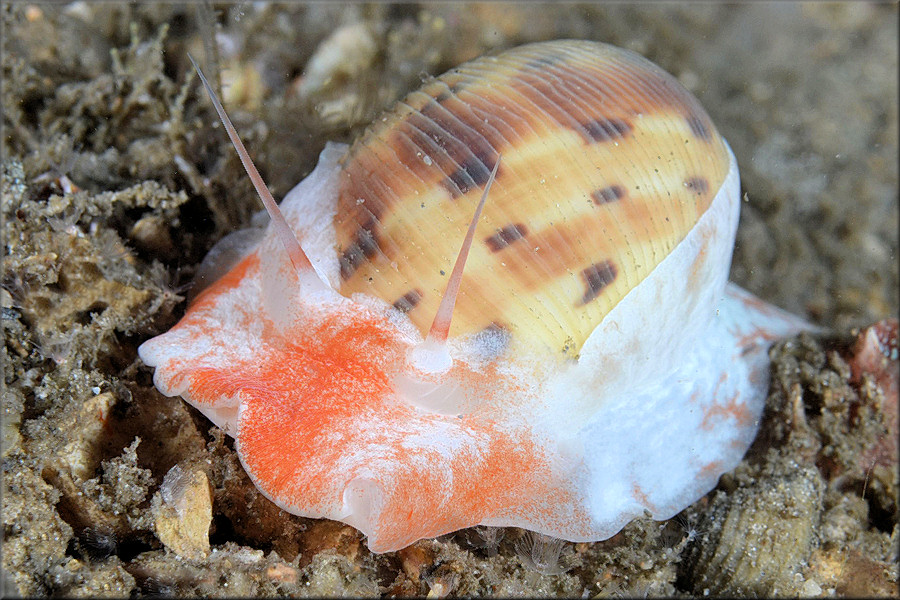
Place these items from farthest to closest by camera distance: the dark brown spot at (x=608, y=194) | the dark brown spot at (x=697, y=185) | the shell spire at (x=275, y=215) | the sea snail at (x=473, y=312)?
the dark brown spot at (x=697, y=185) → the dark brown spot at (x=608, y=194) → the sea snail at (x=473, y=312) → the shell spire at (x=275, y=215)

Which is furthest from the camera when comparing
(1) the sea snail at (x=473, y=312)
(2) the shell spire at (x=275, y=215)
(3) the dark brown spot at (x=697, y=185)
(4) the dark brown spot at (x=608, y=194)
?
(3) the dark brown spot at (x=697, y=185)

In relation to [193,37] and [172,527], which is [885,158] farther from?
[172,527]

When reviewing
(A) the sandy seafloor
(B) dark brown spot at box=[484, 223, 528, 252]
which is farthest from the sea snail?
(A) the sandy seafloor

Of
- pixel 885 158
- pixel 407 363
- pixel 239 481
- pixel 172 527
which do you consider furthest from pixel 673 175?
pixel 885 158

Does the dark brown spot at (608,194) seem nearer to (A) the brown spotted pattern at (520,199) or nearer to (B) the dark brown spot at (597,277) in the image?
(A) the brown spotted pattern at (520,199)

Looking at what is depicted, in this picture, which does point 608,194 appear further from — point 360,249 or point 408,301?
point 360,249

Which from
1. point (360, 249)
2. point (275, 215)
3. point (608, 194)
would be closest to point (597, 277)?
point (608, 194)

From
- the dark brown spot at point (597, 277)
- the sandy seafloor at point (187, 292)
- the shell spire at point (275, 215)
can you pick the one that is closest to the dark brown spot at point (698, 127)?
the dark brown spot at point (597, 277)
